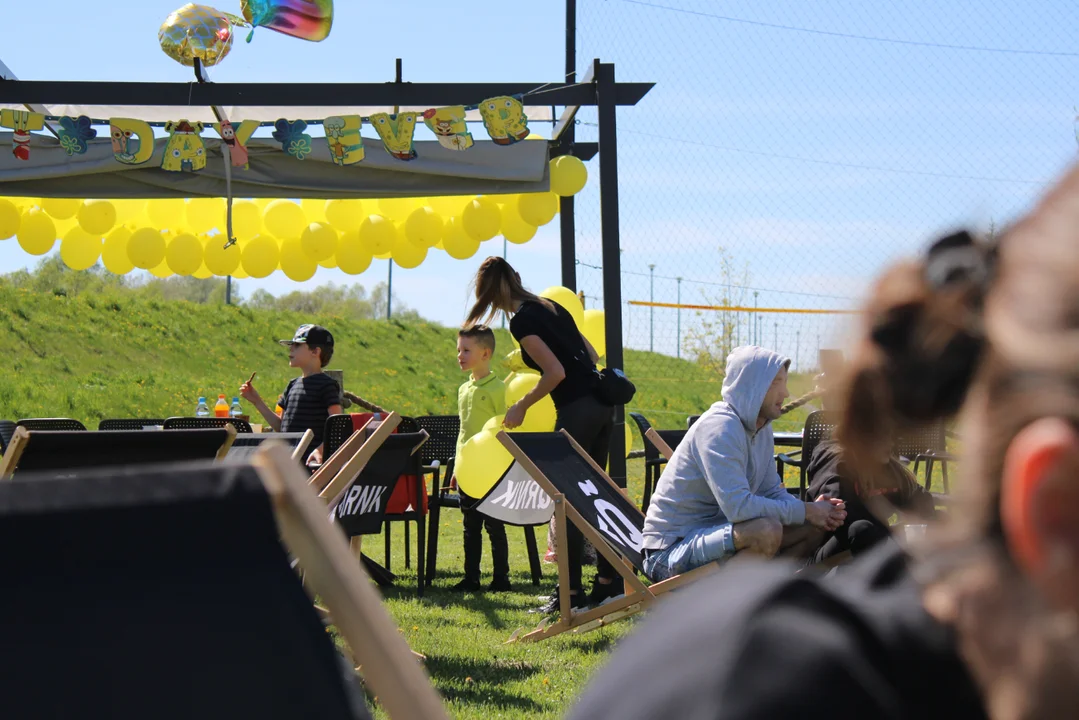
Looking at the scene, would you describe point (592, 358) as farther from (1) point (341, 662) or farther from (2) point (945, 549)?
(2) point (945, 549)

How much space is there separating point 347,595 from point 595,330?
6742 mm

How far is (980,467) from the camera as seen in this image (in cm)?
61

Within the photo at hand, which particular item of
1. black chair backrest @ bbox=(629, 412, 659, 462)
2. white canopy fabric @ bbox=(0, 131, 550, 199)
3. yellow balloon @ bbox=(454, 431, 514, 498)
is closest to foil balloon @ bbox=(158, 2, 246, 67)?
white canopy fabric @ bbox=(0, 131, 550, 199)

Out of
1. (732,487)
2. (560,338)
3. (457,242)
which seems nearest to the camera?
(732,487)

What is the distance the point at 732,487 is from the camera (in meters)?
3.83

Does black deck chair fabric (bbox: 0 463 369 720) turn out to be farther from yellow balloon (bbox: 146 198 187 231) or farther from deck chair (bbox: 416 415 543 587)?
yellow balloon (bbox: 146 198 187 231)

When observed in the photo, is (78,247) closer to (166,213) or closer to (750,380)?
(166,213)

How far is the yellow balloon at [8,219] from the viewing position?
8.13 meters

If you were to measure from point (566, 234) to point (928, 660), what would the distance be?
7.67 metres

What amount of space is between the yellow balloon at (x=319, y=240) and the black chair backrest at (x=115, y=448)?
16.3 feet

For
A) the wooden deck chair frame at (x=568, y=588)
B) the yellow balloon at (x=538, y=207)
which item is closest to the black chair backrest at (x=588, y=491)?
the wooden deck chair frame at (x=568, y=588)

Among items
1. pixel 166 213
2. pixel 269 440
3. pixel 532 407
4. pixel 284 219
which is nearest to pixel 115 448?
pixel 269 440

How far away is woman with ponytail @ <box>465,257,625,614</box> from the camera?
5.11 m

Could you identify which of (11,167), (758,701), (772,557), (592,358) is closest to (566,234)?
(592,358)
